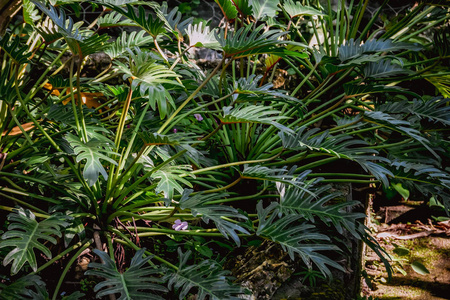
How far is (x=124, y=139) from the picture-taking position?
133 cm

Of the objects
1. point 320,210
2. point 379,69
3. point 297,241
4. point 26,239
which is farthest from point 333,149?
point 26,239

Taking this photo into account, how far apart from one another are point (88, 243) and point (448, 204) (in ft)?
3.85

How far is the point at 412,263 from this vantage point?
5.72 ft

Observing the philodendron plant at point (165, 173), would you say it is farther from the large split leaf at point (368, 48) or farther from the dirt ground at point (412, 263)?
the dirt ground at point (412, 263)

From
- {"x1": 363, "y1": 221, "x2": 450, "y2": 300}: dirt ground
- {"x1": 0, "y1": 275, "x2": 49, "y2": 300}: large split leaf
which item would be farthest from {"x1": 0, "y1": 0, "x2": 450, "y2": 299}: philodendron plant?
{"x1": 363, "y1": 221, "x2": 450, "y2": 300}: dirt ground

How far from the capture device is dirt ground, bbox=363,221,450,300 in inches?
60.4

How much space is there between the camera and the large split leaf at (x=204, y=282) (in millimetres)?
912

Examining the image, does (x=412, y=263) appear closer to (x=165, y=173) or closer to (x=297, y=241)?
(x=297, y=241)

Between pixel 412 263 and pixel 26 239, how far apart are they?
63.7 inches

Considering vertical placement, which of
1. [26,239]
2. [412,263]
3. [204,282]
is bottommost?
[412,263]

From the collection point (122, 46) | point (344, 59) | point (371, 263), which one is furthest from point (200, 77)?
point (371, 263)

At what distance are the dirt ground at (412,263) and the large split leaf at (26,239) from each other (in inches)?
45.2

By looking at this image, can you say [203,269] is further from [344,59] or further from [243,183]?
[344,59]

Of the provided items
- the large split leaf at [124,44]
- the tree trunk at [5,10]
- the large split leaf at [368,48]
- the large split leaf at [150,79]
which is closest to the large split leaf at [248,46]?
the large split leaf at [150,79]
